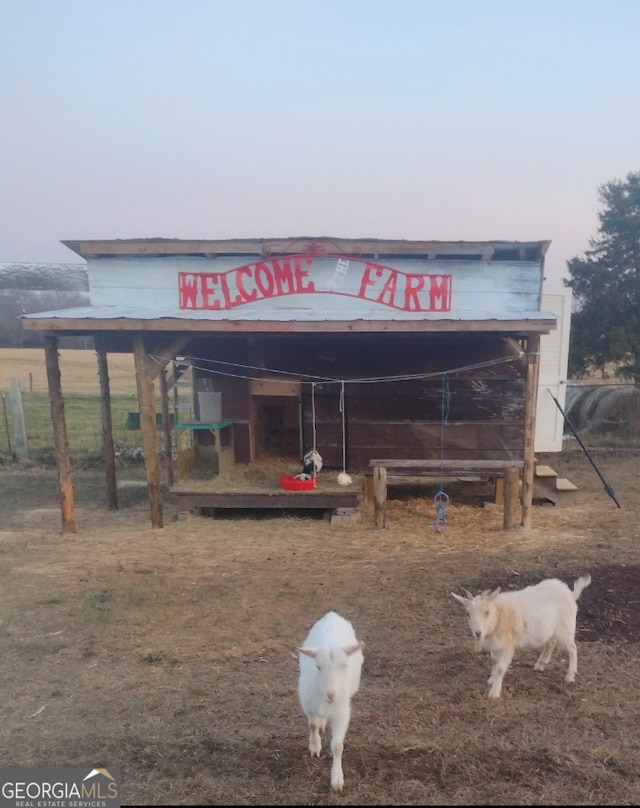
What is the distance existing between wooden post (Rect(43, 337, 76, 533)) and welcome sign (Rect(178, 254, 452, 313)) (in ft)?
7.25

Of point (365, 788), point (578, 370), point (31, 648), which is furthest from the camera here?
point (578, 370)

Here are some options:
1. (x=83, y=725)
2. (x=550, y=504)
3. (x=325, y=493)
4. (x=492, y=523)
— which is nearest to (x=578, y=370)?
(x=550, y=504)

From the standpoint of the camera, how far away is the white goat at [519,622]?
4277 millimetres

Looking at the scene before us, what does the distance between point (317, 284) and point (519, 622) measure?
662 cm

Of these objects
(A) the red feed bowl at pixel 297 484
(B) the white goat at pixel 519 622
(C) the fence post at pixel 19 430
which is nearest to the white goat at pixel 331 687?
(B) the white goat at pixel 519 622

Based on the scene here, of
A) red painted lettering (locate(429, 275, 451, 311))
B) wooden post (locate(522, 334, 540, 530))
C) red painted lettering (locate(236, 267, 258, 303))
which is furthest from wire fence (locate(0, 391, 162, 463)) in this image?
wooden post (locate(522, 334, 540, 530))

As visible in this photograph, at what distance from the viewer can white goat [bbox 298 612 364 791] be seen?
11.3 ft

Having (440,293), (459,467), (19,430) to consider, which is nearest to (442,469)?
(459,467)

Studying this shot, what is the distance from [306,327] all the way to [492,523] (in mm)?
4418

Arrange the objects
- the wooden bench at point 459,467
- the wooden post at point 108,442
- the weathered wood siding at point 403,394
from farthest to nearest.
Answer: the wooden post at point 108,442, the weathered wood siding at point 403,394, the wooden bench at point 459,467

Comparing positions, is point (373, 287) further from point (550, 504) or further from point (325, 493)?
point (550, 504)

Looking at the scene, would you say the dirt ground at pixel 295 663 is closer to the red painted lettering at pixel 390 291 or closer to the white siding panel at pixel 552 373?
the white siding panel at pixel 552 373

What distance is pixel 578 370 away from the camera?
64.8 feet

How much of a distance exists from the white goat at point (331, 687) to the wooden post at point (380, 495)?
5347mm
